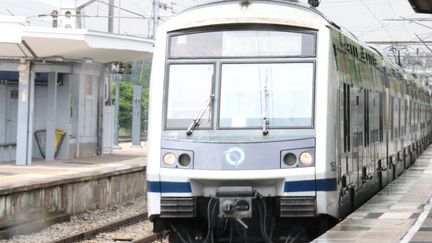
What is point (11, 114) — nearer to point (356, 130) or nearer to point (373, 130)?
point (373, 130)

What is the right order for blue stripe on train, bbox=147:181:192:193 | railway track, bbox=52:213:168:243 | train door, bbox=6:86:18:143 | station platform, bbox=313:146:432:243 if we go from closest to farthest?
station platform, bbox=313:146:432:243 < blue stripe on train, bbox=147:181:192:193 < railway track, bbox=52:213:168:243 < train door, bbox=6:86:18:143

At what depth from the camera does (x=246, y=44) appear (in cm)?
941

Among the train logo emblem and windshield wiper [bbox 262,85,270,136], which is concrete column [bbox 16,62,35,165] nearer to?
windshield wiper [bbox 262,85,270,136]

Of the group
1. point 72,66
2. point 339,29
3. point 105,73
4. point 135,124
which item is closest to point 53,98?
point 72,66

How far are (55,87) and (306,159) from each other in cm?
1584

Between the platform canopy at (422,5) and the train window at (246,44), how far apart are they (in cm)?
605

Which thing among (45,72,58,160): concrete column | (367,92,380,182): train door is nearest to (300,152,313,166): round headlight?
(367,92,380,182): train door

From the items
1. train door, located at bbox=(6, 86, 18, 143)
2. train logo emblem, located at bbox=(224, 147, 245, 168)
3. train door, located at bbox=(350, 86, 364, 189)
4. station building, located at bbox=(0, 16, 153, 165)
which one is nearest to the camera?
train logo emblem, located at bbox=(224, 147, 245, 168)

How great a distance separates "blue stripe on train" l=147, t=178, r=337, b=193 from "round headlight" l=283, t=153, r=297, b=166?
0.23 m

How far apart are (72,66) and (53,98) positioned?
1292mm

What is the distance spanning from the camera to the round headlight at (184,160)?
8938mm

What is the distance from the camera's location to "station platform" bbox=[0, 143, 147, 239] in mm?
13820

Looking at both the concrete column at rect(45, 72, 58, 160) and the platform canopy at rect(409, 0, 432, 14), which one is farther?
the concrete column at rect(45, 72, 58, 160)

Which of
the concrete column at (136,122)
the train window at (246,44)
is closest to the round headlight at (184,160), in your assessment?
the train window at (246,44)
